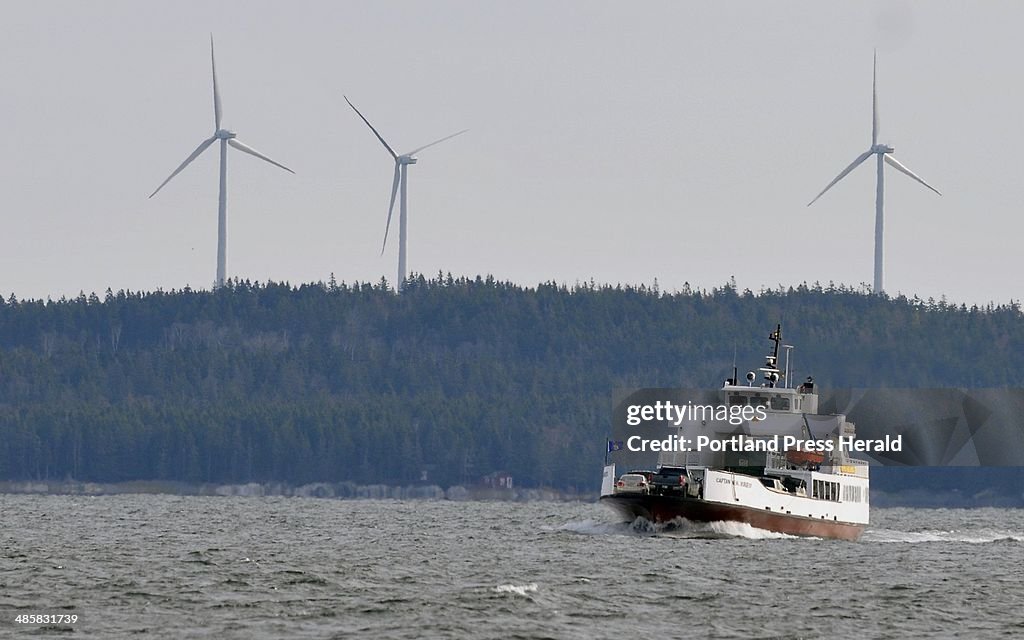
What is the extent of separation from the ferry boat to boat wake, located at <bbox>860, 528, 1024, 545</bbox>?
3378 mm

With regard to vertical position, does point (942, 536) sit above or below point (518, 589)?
above

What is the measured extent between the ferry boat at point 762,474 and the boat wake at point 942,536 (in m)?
3.38

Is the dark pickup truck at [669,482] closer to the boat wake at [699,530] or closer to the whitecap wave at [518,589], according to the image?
the boat wake at [699,530]

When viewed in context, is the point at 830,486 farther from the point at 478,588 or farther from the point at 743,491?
the point at 478,588

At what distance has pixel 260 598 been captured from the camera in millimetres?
70562

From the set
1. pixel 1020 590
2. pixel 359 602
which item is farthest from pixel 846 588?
pixel 359 602

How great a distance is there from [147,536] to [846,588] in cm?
4796

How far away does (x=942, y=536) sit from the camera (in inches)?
5389

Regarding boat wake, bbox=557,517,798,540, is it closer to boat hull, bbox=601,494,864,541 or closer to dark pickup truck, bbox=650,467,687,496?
boat hull, bbox=601,494,864,541

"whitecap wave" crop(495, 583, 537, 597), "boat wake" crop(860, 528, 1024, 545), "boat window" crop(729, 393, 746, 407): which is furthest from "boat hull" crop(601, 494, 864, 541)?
"whitecap wave" crop(495, 583, 537, 597)

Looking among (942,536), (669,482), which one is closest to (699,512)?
(669,482)

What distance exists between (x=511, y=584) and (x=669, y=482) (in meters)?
34.6

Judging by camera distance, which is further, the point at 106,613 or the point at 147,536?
the point at 147,536

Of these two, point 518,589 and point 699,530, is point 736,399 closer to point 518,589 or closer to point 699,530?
point 699,530
